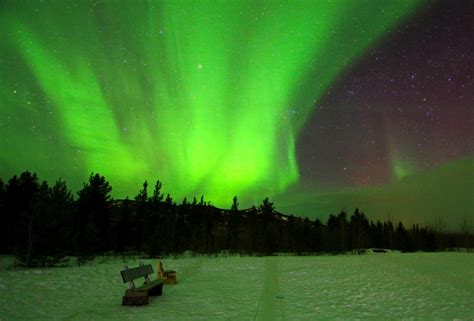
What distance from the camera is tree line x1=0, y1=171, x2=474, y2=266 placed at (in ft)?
73.8

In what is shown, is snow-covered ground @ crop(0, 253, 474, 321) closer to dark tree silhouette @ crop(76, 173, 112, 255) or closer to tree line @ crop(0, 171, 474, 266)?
tree line @ crop(0, 171, 474, 266)

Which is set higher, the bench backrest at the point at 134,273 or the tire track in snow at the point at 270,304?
the bench backrest at the point at 134,273

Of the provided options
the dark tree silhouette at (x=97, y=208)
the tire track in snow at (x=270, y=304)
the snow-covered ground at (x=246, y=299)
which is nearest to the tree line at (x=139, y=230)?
the dark tree silhouette at (x=97, y=208)

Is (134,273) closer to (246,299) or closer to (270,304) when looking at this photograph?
(246,299)

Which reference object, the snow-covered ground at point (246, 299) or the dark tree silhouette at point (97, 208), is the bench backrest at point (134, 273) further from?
the dark tree silhouette at point (97, 208)

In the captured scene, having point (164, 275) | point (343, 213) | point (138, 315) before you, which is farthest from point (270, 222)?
point (138, 315)

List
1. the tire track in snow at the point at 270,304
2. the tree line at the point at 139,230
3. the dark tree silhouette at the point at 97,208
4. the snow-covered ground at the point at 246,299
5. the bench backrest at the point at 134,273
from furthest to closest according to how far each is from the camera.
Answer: the dark tree silhouette at the point at 97,208, the tree line at the point at 139,230, the bench backrest at the point at 134,273, the snow-covered ground at the point at 246,299, the tire track in snow at the point at 270,304

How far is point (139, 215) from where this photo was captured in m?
57.6

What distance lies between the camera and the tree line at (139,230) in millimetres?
22500

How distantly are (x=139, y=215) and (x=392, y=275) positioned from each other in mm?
47696

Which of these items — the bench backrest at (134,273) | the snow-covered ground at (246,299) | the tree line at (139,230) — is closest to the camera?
the snow-covered ground at (246,299)

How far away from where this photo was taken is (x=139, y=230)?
50.4 meters

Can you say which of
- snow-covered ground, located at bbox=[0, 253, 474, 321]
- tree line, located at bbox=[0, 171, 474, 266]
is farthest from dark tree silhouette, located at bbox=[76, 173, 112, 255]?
snow-covered ground, located at bbox=[0, 253, 474, 321]

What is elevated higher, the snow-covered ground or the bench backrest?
the bench backrest
